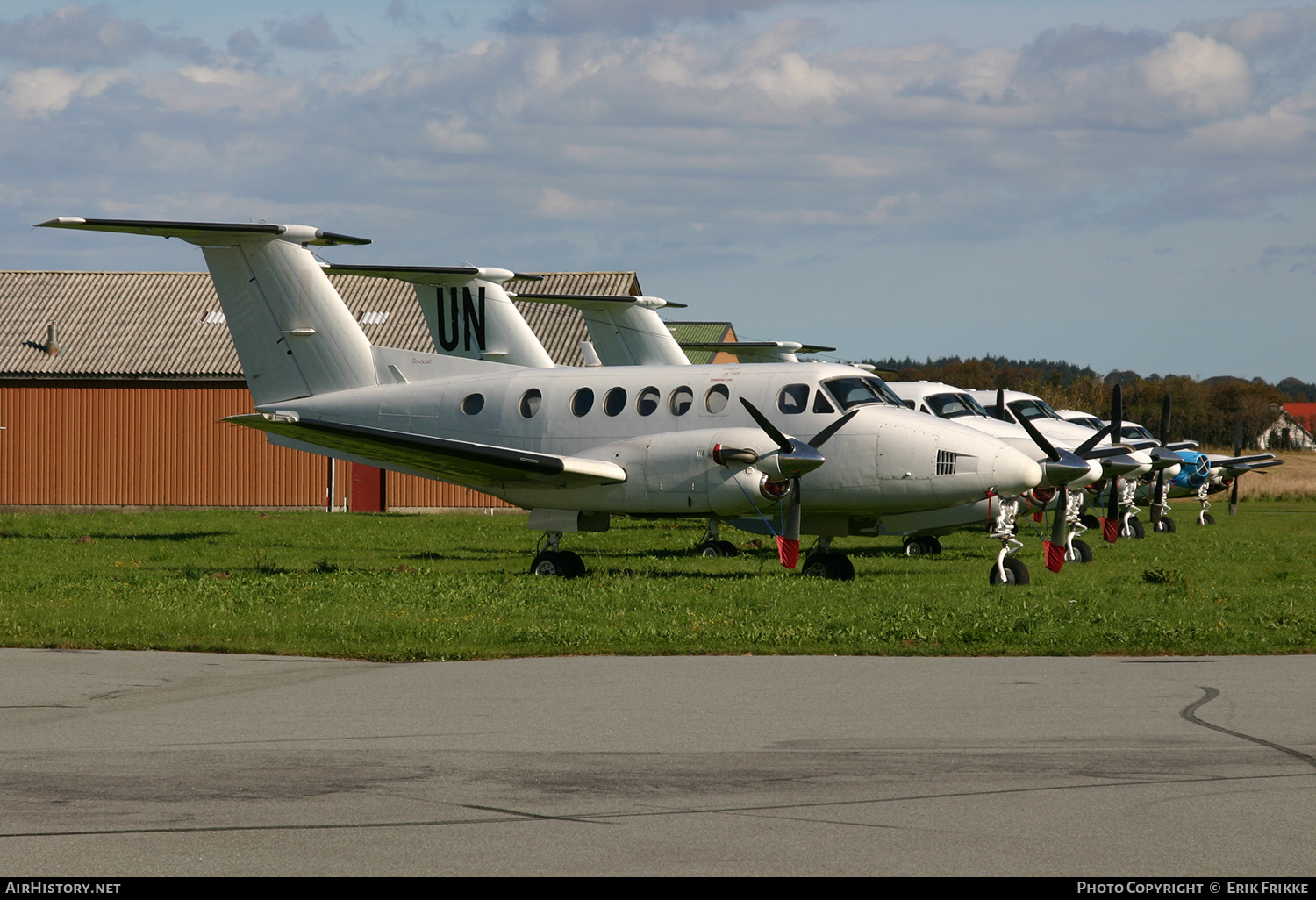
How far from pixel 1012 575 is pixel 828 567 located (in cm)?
247

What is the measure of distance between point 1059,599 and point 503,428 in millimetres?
9351

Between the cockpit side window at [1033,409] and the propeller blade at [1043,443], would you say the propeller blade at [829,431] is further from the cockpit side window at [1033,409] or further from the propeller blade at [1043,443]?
the cockpit side window at [1033,409]

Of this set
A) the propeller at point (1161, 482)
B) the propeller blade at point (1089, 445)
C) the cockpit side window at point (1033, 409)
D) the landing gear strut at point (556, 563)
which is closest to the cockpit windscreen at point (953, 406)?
the propeller blade at point (1089, 445)

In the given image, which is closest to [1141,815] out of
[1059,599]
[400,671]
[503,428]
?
[400,671]

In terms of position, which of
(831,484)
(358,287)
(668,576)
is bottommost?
(668,576)

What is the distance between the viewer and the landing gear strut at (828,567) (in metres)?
17.9

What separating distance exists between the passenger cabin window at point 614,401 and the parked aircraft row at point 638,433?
26mm

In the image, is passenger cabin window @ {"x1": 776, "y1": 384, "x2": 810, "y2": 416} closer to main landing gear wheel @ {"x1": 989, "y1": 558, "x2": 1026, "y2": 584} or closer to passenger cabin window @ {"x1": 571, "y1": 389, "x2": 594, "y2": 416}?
passenger cabin window @ {"x1": 571, "y1": 389, "x2": 594, "y2": 416}

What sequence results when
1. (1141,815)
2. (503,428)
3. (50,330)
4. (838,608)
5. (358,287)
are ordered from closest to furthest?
(1141,815)
(838,608)
(503,428)
(50,330)
(358,287)

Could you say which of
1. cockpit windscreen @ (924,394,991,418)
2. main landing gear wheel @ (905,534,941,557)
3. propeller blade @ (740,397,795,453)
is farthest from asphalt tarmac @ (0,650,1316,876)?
cockpit windscreen @ (924,394,991,418)

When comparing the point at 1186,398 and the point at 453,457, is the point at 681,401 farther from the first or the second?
the point at 1186,398

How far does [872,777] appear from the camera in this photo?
21.7 feet

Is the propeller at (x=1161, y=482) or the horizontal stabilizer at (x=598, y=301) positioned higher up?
the horizontal stabilizer at (x=598, y=301)
